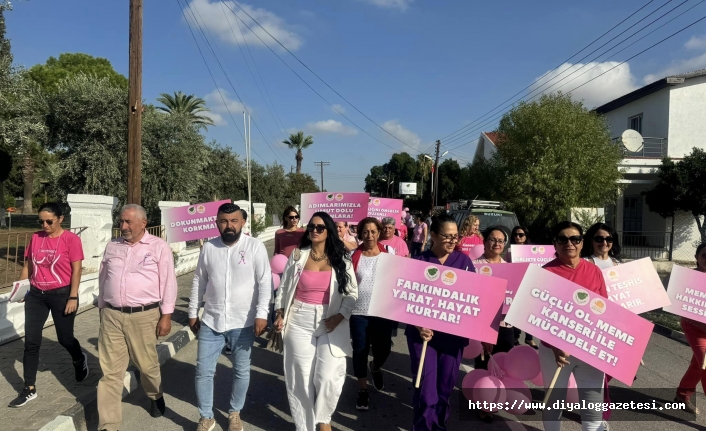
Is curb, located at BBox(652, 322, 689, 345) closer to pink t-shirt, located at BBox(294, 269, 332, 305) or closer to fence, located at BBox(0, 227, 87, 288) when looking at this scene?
pink t-shirt, located at BBox(294, 269, 332, 305)

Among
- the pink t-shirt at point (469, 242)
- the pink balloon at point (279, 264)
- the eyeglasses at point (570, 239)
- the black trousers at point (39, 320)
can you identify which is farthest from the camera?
the pink t-shirt at point (469, 242)

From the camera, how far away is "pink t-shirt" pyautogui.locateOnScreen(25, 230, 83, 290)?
451 centimetres

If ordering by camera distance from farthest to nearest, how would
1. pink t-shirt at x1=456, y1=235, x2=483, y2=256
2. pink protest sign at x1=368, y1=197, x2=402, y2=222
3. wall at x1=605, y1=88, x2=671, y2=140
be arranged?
wall at x1=605, y1=88, x2=671, y2=140 → pink protest sign at x1=368, y1=197, x2=402, y2=222 → pink t-shirt at x1=456, y1=235, x2=483, y2=256

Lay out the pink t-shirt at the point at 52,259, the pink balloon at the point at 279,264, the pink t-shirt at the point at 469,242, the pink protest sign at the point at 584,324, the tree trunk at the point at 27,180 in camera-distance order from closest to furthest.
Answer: the pink protest sign at the point at 584,324
the pink t-shirt at the point at 52,259
the pink balloon at the point at 279,264
the pink t-shirt at the point at 469,242
the tree trunk at the point at 27,180

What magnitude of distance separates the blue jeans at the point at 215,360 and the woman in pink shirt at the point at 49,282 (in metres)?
1.55

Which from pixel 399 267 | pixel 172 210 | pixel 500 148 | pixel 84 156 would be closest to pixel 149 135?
pixel 84 156

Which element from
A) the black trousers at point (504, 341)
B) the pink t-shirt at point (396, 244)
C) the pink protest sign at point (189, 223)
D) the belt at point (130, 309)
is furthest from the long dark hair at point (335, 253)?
the pink protest sign at point (189, 223)

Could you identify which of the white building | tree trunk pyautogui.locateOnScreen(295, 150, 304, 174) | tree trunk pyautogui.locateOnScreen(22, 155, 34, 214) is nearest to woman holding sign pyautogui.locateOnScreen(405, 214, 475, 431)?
the white building

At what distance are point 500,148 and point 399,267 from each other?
720 inches

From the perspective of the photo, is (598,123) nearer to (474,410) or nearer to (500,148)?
(500,148)

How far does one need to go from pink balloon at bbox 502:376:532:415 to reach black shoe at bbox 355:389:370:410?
4.24 feet

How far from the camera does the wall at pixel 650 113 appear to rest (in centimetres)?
2138

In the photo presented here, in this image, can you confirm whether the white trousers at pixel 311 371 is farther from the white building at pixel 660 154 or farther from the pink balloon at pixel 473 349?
the white building at pixel 660 154

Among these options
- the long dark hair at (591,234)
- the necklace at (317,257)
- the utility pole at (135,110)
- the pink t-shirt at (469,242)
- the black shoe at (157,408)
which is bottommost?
the black shoe at (157,408)
